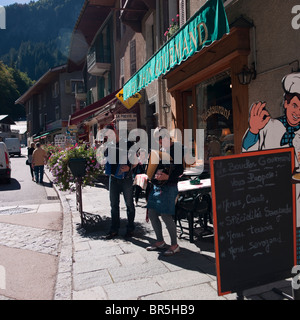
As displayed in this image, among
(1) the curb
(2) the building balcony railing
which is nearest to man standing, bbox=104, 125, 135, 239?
(1) the curb

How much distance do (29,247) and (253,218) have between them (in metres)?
3.61

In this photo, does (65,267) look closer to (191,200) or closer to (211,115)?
(191,200)

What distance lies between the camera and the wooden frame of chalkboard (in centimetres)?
279

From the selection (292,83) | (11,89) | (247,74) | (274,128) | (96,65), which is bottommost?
(274,128)

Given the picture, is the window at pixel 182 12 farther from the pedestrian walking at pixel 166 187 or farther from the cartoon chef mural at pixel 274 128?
the cartoon chef mural at pixel 274 128

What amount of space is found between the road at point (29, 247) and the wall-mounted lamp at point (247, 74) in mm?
4309

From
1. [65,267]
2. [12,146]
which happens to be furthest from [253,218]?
[12,146]

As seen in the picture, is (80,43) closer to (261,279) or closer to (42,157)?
(42,157)

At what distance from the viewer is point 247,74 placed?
560 centimetres

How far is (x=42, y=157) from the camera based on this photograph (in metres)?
12.6

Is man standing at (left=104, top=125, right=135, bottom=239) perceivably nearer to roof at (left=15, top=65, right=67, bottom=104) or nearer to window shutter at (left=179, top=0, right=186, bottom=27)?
window shutter at (left=179, top=0, right=186, bottom=27)

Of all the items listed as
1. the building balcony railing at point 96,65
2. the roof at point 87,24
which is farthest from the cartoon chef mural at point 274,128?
the building balcony railing at point 96,65

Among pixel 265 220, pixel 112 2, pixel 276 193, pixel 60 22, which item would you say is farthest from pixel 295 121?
pixel 60 22

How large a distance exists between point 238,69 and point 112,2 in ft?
44.4
